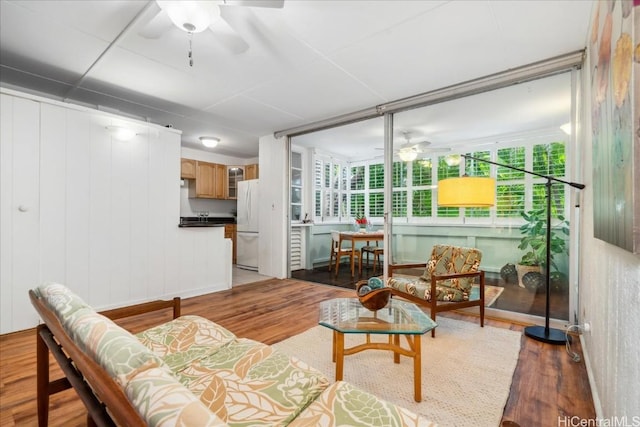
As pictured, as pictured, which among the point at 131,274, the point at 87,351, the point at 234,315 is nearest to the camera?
the point at 87,351

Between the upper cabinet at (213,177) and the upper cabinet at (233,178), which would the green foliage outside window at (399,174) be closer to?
the upper cabinet at (213,177)

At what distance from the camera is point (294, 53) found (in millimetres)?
2604

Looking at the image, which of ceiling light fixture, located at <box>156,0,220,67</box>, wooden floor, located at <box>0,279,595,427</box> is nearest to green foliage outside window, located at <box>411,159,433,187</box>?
wooden floor, located at <box>0,279,595,427</box>

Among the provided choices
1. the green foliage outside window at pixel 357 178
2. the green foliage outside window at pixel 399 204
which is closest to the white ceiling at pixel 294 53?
the green foliage outside window at pixel 399 204

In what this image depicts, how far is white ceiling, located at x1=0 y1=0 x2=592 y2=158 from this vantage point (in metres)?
2.08

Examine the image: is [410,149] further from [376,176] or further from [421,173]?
[376,176]

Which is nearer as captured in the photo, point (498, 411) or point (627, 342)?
point (627, 342)

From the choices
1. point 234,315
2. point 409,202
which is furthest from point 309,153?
point 234,315

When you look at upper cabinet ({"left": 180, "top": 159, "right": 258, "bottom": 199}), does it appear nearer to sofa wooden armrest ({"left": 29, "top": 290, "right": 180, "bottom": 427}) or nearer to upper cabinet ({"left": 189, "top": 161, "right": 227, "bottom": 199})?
upper cabinet ({"left": 189, "top": 161, "right": 227, "bottom": 199})

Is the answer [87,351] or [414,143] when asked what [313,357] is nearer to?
[87,351]

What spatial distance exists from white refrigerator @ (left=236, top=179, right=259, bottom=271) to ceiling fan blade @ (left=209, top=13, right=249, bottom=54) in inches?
161

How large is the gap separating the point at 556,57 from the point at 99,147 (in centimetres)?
476

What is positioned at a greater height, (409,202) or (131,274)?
(409,202)

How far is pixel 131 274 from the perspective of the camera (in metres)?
3.48
